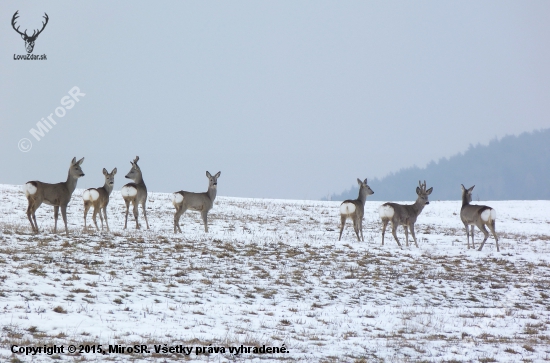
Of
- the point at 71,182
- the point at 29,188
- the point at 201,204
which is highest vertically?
the point at 71,182

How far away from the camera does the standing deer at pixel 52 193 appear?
1566cm

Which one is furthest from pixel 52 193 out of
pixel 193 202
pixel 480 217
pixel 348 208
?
pixel 480 217

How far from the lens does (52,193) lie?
1622 centimetres

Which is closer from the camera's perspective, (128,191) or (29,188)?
(29,188)

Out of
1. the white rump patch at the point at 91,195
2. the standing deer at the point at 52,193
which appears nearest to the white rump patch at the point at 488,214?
the white rump patch at the point at 91,195

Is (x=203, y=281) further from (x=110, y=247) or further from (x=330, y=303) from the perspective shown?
(x=110, y=247)

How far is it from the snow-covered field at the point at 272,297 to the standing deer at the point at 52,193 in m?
0.76

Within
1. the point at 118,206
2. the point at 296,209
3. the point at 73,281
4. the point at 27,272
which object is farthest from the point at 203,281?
the point at 296,209

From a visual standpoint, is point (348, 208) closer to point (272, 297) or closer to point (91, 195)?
point (272, 297)

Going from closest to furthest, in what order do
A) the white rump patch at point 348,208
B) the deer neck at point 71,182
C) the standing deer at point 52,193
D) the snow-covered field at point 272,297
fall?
the snow-covered field at point 272,297
the standing deer at point 52,193
the deer neck at point 71,182
the white rump patch at point 348,208

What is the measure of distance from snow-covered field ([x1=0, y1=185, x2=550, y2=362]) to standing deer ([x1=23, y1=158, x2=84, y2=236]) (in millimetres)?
761

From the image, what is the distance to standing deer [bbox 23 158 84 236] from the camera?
15.7m

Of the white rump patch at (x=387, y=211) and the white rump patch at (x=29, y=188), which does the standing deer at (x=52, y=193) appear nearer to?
the white rump patch at (x=29, y=188)

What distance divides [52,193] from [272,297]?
346 inches
